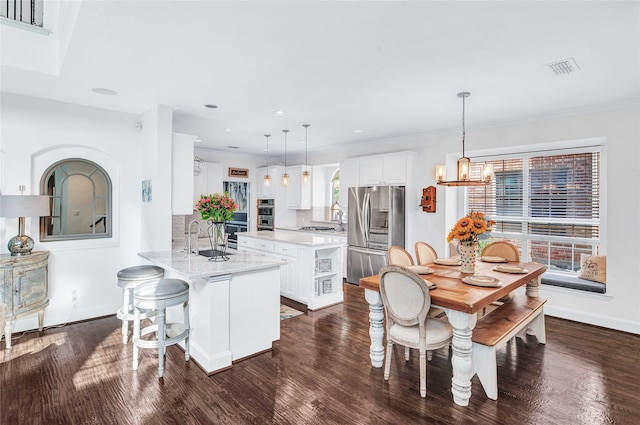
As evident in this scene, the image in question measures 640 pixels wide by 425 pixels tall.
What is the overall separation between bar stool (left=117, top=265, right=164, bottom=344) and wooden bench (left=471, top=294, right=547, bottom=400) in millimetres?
2825

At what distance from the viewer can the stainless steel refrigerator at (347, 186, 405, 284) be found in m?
5.48

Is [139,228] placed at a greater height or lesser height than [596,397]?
greater

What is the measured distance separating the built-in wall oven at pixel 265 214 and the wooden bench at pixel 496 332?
5269 mm

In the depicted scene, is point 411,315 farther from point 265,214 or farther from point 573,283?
point 265,214

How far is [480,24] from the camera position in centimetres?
218

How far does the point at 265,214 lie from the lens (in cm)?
782

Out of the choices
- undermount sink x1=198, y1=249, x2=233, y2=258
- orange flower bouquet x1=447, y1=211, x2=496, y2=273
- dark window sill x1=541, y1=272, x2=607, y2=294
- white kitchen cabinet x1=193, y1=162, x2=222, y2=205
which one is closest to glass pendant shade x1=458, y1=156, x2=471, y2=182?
orange flower bouquet x1=447, y1=211, x2=496, y2=273

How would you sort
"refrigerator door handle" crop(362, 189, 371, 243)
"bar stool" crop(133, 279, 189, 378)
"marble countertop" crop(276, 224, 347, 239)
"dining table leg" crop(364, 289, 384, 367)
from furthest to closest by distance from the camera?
"marble countertop" crop(276, 224, 347, 239) → "refrigerator door handle" crop(362, 189, 371, 243) → "dining table leg" crop(364, 289, 384, 367) → "bar stool" crop(133, 279, 189, 378)

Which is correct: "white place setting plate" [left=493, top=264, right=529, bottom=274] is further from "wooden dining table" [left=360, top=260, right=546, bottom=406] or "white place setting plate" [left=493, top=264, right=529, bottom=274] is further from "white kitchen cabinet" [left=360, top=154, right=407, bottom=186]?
"white kitchen cabinet" [left=360, top=154, right=407, bottom=186]

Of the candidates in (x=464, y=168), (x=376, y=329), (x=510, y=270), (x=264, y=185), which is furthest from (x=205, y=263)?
(x=264, y=185)

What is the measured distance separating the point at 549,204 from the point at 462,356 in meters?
3.39

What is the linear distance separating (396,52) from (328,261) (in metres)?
2.98

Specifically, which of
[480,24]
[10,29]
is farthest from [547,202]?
[10,29]

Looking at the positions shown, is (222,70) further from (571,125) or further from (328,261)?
(571,125)
